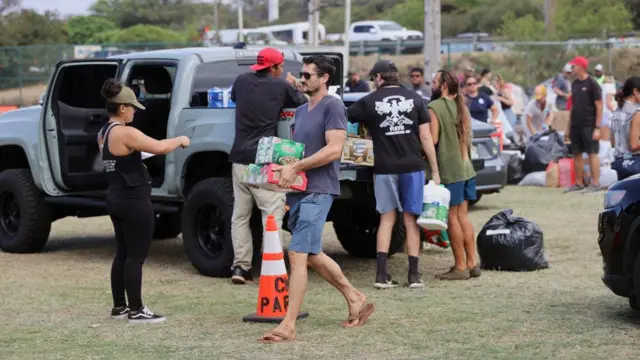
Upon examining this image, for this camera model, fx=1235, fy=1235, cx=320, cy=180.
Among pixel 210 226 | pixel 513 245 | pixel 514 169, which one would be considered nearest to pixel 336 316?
pixel 210 226

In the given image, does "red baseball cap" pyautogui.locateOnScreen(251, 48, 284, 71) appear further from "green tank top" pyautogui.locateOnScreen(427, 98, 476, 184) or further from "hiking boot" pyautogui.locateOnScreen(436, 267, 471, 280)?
"hiking boot" pyautogui.locateOnScreen(436, 267, 471, 280)

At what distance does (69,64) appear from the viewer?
12.1m

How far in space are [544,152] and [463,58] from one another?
17840 millimetres

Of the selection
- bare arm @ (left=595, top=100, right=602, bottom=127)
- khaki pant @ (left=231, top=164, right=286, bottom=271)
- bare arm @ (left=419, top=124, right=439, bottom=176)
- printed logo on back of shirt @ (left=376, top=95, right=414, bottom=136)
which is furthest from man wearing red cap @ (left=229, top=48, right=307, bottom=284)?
bare arm @ (left=595, top=100, right=602, bottom=127)

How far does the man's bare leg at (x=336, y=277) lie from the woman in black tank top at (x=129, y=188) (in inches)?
50.4

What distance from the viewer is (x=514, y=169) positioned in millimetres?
19578

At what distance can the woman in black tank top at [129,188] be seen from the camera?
866 cm

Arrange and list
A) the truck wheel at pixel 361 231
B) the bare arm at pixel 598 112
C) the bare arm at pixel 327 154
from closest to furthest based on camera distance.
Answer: the bare arm at pixel 327 154 → the truck wheel at pixel 361 231 → the bare arm at pixel 598 112

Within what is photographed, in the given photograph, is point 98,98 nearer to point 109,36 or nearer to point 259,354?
point 259,354

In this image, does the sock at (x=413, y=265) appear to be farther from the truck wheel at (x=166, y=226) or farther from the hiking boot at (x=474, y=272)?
the truck wheel at (x=166, y=226)

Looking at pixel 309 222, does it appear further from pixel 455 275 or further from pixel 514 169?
pixel 514 169

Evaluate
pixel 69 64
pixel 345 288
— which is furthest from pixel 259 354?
pixel 69 64

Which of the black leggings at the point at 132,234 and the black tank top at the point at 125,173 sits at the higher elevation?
the black tank top at the point at 125,173

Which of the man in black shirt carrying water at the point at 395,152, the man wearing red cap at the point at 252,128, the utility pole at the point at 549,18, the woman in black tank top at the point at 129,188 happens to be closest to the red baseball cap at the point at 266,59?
the man wearing red cap at the point at 252,128
